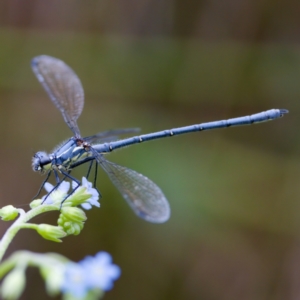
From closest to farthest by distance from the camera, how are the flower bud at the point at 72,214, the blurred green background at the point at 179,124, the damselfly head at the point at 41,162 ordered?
the flower bud at the point at 72,214
the damselfly head at the point at 41,162
the blurred green background at the point at 179,124

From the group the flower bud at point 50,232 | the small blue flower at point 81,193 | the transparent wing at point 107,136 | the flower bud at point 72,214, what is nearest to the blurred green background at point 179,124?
the transparent wing at point 107,136

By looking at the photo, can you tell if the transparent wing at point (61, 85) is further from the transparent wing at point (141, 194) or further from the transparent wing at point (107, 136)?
the transparent wing at point (141, 194)

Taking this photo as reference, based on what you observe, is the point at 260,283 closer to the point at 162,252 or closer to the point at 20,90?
the point at 162,252

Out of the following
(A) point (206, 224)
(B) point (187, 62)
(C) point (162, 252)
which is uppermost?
(B) point (187, 62)

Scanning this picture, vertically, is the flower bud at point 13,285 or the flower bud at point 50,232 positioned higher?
the flower bud at point 50,232

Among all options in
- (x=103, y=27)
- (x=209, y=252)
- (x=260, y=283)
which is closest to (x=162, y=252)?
(x=209, y=252)

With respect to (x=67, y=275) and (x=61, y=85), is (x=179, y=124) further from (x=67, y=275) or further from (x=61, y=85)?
(x=67, y=275)
